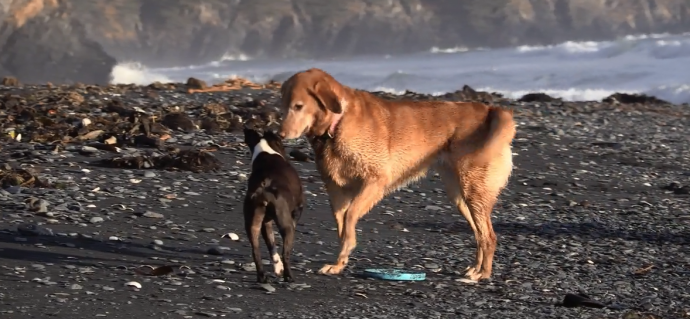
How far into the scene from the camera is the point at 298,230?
8281 millimetres

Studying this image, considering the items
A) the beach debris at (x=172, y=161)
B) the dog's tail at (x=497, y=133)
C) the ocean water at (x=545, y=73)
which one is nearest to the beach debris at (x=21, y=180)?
the beach debris at (x=172, y=161)

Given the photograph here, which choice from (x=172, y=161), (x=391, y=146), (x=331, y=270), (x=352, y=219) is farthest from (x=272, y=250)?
(x=172, y=161)

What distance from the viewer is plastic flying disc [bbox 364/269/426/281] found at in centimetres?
680

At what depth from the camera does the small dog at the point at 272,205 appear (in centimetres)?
635

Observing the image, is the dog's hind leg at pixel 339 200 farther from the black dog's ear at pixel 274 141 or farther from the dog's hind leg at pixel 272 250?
the dog's hind leg at pixel 272 250

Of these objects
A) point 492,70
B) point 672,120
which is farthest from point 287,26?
point 672,120

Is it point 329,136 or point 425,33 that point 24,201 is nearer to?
point 329,136

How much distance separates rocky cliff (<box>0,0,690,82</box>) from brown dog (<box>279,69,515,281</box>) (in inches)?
2052

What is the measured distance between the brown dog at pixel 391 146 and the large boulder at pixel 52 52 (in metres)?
22.0

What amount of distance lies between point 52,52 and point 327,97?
23.8 metres

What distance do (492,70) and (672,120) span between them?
22747 mm

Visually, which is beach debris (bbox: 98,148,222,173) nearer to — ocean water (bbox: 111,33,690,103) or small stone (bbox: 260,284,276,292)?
small stone (bbox: 260,284,276,292)

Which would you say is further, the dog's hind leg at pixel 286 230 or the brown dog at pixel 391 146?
the brown dog at pixel 391 146

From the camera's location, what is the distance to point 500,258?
7.76 m
